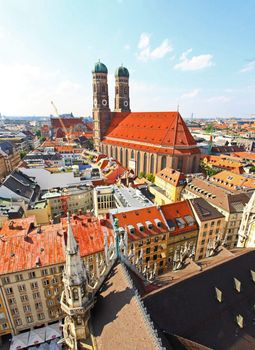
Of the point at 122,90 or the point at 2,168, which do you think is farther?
the point at 122,90

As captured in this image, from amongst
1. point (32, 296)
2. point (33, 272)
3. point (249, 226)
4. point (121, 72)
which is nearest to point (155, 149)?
point (121, 72)

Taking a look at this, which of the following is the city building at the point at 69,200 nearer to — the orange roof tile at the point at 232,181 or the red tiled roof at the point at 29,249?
the red tiled roof at the point at 29,249

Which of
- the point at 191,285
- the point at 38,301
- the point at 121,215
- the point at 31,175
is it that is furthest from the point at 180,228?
the point at 31,175

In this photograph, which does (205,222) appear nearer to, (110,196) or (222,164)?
(110,196)

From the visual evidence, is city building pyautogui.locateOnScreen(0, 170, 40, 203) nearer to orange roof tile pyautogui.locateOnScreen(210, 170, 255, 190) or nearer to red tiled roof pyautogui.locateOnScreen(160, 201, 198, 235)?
red tiled roof pyautogui.locateOnScreen(160, 201, 198, 235)

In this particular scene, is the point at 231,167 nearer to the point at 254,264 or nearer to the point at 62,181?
the point at 62,181

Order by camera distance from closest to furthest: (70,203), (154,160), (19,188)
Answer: (19,188) < (70,203) < (154,160)

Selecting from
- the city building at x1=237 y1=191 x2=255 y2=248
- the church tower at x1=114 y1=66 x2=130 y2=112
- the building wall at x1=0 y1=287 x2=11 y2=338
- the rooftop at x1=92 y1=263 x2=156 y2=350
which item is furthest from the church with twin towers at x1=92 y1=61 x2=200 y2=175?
the rooftop at x1=92 y1=263 x2=156 y2=350
